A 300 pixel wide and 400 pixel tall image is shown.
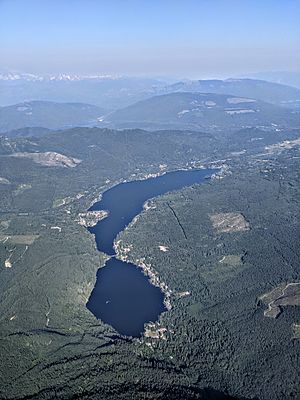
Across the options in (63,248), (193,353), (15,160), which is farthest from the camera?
(15,160)

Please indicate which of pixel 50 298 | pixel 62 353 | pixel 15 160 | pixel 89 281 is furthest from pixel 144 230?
pixel 15 160

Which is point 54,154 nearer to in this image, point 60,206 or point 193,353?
point 60,206

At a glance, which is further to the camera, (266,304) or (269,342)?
(266,304)

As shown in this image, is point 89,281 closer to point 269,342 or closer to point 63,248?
point 63,248

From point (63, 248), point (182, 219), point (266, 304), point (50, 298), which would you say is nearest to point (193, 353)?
point (266, 304)

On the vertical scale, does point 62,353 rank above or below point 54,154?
above

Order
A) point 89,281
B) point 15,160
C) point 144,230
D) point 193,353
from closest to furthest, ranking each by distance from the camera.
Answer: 1. point 193,353
2. point 89,281
3. point 144,230
4. point 15,160
